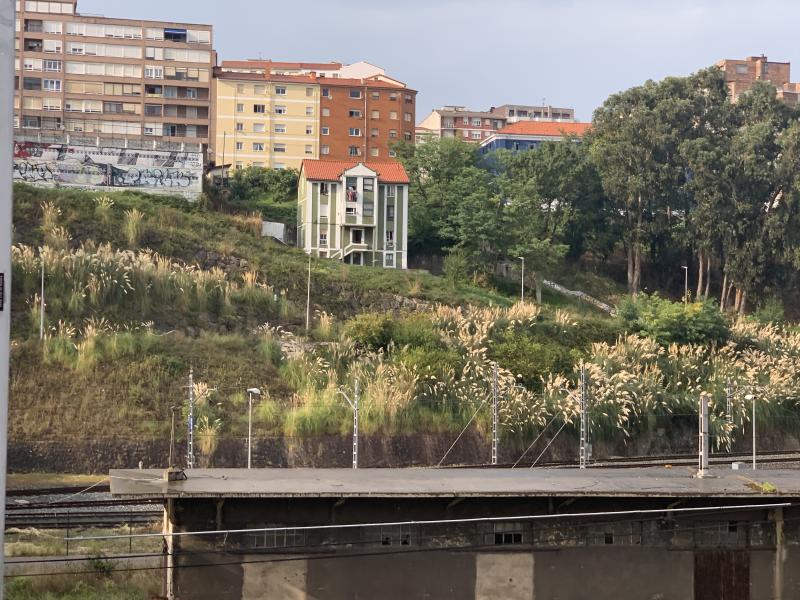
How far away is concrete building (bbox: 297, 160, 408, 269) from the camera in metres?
67.1

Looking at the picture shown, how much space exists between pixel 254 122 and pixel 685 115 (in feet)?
117

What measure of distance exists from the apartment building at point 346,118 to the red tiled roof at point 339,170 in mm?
23931

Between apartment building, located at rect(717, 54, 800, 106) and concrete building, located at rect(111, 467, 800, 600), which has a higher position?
apartment building, located at rect(717, 54, 800, 106)

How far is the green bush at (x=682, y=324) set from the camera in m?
52.6

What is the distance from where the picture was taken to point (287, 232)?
7038 centimetres

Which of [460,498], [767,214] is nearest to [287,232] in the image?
[767,214]

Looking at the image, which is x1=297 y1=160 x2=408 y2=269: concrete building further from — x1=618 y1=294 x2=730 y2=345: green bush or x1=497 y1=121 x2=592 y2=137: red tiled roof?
x1=497 y1=121 x2=592 y2=137: red tiled roof

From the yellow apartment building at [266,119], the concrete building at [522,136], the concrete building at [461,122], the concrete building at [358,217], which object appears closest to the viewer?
the concrete building at [358,217]

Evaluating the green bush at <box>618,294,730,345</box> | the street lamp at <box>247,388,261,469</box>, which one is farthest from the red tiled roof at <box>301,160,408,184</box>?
the street lamp at <box>247,388,261,469</box>

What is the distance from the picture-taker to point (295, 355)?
147ft

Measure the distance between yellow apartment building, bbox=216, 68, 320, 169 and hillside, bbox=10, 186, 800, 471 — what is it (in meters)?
35.1

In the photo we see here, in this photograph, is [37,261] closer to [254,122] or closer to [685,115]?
[685,115]

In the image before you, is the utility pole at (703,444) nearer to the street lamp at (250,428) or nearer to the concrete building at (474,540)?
the concrete building at (474,540)

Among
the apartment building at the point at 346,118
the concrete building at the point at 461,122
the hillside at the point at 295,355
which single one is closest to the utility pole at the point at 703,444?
the hillside at the point at 295,355
